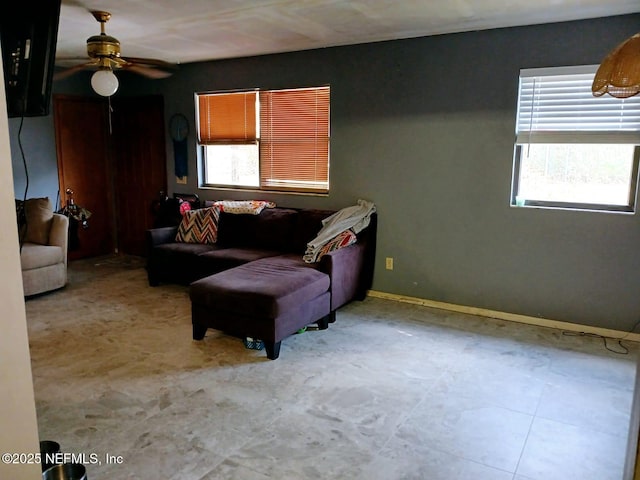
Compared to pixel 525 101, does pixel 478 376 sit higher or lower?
lower

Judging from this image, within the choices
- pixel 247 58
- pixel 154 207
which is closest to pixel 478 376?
pixel 247 58

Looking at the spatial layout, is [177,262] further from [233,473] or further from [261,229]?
[233,473]

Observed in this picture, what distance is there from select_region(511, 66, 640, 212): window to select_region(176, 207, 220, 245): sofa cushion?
2.93m

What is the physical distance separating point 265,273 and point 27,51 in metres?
2.38

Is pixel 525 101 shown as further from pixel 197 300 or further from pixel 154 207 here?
pixel 154 207

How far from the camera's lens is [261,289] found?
332 cm

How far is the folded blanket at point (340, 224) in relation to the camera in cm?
415

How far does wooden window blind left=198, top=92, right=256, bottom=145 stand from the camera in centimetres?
534

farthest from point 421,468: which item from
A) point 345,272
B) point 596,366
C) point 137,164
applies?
point 137,164

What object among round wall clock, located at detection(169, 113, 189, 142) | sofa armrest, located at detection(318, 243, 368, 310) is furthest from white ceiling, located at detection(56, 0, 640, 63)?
sofa armrest, located at detection(318, 243, 368, 310)

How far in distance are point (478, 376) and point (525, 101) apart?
7.26 ft

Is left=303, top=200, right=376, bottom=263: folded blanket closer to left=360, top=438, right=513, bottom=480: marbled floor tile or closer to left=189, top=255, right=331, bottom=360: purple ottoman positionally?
left=189, top=255, right=331, bottom=360: purple ottoman

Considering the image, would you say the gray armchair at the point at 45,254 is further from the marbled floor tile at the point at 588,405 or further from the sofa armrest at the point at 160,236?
the marbled floor tile at the point at 588,405

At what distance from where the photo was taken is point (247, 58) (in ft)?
17.0
